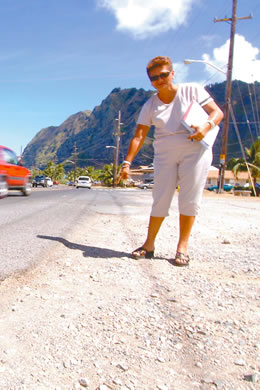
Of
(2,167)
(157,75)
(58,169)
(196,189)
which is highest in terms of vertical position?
(157,75)

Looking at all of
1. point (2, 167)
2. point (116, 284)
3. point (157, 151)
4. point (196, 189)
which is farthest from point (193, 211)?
point (2, 167)

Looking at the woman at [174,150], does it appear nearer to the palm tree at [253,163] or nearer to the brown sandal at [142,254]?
the brown sandal at [142,254]

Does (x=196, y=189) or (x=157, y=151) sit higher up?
(x=157, y=151)

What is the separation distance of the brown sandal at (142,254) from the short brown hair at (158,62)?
1557 millimetres

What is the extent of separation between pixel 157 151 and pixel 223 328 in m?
1.76

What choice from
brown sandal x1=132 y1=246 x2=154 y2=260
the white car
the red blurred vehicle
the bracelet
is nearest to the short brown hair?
the bracelet

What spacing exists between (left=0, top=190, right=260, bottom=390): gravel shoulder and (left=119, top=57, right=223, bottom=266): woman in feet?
1.42

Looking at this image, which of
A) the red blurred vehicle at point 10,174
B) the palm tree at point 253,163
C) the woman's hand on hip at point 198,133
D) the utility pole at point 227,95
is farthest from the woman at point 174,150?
the palm tree at point 253,163

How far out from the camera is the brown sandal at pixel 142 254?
123 inches

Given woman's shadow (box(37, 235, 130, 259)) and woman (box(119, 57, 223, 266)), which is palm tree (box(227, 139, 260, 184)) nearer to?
woman's shadow (box(37, 235, 130, 259))

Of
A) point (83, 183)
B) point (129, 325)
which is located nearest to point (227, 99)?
point (129, 325)

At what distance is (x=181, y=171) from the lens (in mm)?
3045

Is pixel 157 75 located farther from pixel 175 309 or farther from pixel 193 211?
pixel 175 309

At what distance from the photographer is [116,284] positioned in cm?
236
